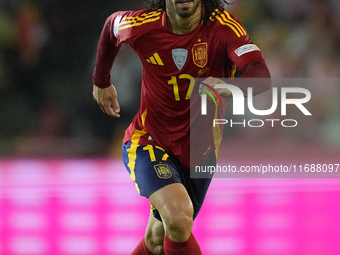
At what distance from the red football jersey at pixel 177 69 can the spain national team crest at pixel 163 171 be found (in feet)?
0.54

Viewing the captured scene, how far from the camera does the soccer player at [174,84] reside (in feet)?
6.07

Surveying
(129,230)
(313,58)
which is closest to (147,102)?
(129,230)

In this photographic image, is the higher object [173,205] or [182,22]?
[182,22]

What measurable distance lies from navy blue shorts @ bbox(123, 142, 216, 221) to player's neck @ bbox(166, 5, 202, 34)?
1.88ft

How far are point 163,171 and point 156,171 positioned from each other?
0.10 ft

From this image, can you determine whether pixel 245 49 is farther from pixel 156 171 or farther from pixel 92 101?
pixel 92 101

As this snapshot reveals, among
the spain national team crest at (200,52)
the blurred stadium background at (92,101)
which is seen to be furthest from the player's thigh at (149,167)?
the blurred stadium background at (92,101)

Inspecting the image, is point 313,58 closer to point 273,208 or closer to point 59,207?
point 273,208

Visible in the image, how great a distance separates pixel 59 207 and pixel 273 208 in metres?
1.68

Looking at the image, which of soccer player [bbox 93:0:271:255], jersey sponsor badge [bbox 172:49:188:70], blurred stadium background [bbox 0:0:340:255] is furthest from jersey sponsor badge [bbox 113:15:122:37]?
blurred stadium background [bbox 0:0:340:255]

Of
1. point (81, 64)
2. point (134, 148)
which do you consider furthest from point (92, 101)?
point (134, 148)

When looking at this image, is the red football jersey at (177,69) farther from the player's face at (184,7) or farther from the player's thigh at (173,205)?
the player's thigh at (173,205)

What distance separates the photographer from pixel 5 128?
5098mm

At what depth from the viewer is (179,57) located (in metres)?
2.02
